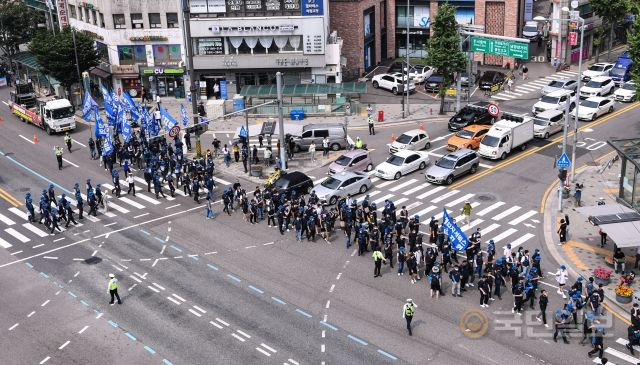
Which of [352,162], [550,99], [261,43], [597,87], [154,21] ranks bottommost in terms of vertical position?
[352,162]

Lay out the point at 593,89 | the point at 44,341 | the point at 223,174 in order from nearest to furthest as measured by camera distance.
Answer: the point at 44,341 → the point at 223,174 → the point at 593,89

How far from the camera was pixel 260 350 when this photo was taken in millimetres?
29469

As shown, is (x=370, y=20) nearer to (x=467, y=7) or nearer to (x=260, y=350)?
(x=467, y=7)

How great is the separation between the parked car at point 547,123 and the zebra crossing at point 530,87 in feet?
38.9

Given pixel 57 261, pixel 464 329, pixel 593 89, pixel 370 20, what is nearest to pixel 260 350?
pixel 464 329

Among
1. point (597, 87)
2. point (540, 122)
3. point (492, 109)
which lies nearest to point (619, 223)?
point (540, 122)

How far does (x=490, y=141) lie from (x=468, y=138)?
6.94ft

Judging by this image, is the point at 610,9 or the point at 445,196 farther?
the point at 610,9

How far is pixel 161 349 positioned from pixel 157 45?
46669mm

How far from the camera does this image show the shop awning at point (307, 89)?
6431 centimetres

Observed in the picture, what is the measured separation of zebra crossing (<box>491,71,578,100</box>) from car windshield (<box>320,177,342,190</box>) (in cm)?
2880

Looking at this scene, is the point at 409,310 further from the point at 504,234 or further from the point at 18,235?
the point at 18,235

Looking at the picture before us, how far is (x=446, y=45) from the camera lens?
202ft

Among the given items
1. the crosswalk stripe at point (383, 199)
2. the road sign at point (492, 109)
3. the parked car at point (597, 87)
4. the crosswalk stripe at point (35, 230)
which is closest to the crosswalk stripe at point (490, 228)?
the crosswalk stripe at point (383, 199)
